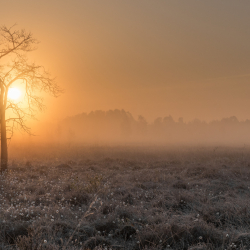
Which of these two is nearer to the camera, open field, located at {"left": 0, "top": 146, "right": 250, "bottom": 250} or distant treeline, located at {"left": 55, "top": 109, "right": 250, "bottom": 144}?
open field, located at {"left": 0, "top": 146, "right": 250, "bottom": 250}

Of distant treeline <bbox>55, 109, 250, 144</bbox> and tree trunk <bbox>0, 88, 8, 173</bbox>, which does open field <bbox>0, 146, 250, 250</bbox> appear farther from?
distant treeline <bbox>55, 109, 250, 144</bbox>

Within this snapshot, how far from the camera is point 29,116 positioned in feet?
40.4

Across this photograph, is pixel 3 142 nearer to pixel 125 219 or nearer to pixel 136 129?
pixel 125 219

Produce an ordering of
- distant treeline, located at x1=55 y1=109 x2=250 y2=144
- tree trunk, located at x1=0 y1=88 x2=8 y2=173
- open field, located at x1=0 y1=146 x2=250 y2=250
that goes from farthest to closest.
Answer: distant treeline, located at x1=55 y1=109 x2=250 y2=144 → tree trunk, located at x1=0 y1=88 x2=8 y2=173 → open field, located at x1=0 y1=146 x2=250 y2=250

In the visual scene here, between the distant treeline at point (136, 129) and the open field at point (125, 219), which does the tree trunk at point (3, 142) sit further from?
the distant treeline at point (136, 129)

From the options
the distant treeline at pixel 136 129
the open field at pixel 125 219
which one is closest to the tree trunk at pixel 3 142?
the open field at pixel 125 219

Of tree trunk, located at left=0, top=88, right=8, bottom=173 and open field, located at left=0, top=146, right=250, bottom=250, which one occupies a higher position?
tree trunk, located at left=0, top=88, right=8, bottom=173

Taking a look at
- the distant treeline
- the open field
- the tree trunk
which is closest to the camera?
the open field

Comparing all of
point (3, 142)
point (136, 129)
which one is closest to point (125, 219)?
point (3, 142)

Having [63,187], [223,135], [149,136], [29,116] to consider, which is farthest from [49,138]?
[223,135]

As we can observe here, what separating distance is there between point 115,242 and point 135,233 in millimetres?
595

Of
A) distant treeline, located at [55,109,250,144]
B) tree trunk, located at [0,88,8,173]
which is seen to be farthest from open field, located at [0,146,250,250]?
distant treeline, located at [55,109,250,144]

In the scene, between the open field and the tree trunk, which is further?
the tree trunk

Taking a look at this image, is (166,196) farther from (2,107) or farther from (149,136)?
(149,136)
